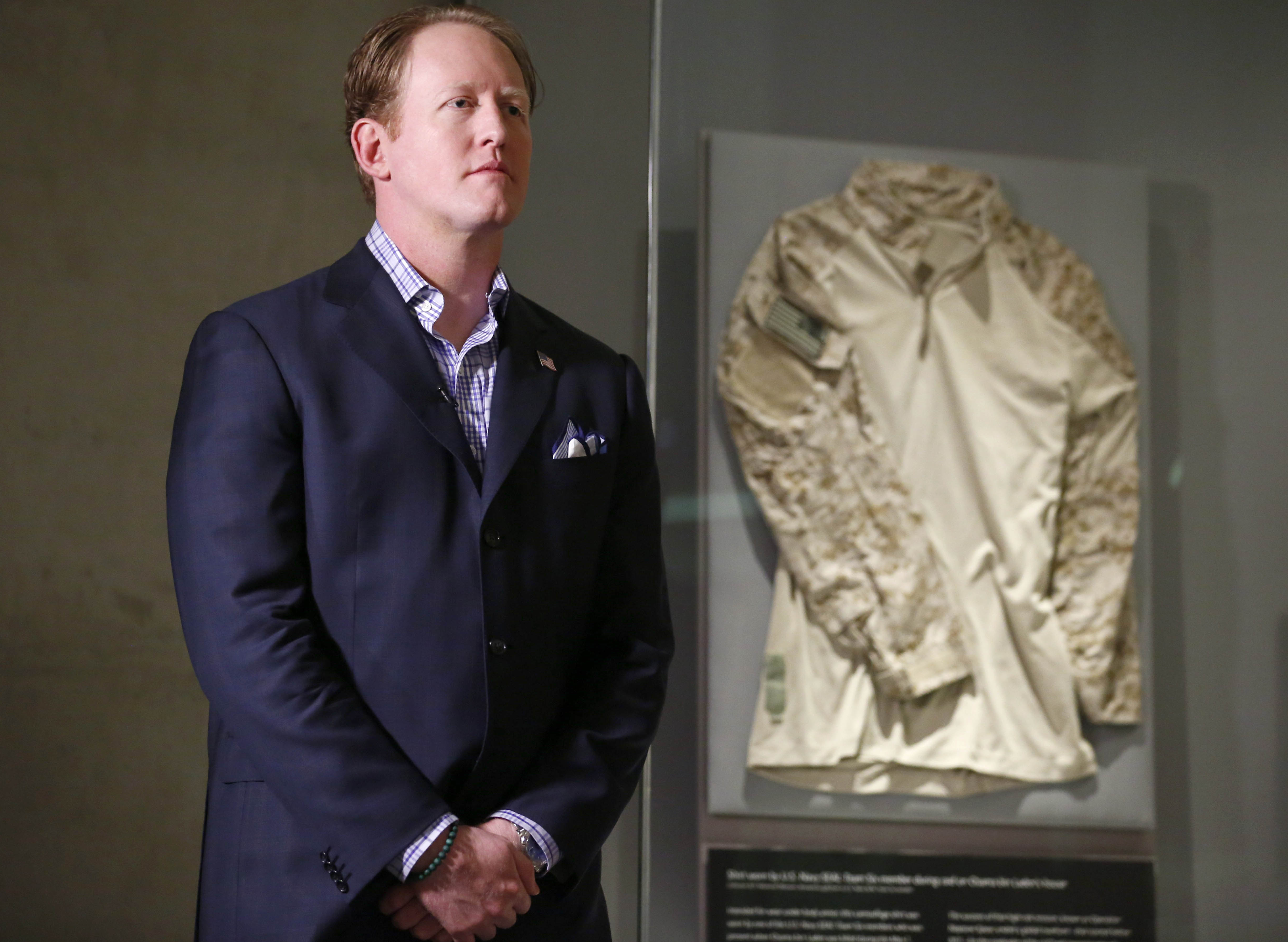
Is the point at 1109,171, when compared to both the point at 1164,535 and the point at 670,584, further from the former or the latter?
the point at 670,584

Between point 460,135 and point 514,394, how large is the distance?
0.92ft

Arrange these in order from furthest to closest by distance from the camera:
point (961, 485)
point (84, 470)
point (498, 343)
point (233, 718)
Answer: point (961, 485) → point (84, 470) → point (498, 343) → point (233, 718)

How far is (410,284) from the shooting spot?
4.35 ft

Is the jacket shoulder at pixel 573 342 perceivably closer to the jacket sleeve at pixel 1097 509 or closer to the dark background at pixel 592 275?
the dark background at pixel 592 275

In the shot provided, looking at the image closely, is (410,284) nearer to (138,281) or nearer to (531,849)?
(531,849)

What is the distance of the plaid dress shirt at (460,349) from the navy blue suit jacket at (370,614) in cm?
2

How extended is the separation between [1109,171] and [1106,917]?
4.75 ft

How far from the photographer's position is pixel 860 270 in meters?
2.39

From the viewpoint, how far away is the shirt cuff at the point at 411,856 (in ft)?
3.63

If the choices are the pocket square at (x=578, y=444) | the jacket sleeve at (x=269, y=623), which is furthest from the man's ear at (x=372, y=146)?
the pocket square at (x=578, y=444)

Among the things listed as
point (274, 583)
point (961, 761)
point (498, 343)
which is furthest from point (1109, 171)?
point (274, 583)

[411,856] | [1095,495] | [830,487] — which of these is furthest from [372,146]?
[1095,495]

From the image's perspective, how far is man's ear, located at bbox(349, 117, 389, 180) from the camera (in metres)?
1.36

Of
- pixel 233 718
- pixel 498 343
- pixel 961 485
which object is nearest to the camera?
pixel 233 718
